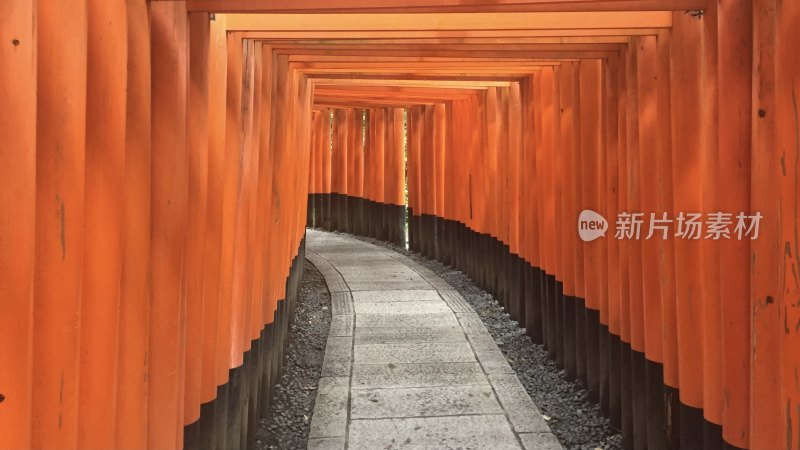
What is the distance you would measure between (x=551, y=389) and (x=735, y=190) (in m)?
3.65

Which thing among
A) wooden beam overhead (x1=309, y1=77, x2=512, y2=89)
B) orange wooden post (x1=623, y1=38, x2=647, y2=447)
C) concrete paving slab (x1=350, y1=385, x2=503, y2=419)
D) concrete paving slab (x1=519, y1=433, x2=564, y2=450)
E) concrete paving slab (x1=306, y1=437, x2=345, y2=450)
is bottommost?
concrete paving slab (x1=306, y1=437, x2=345, y2=450)

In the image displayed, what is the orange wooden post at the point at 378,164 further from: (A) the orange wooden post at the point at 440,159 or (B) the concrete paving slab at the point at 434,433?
(B) the concrete paving slab at the point at 434,433

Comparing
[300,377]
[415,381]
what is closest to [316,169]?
[300,377]

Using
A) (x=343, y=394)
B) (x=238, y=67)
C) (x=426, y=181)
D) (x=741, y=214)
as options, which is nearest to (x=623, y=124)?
(x=741, y=214)

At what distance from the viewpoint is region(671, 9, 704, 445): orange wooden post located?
3689mm

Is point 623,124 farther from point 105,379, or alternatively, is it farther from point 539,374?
point 105,379

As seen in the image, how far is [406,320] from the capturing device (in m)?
8.29

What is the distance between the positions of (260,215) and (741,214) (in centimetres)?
342

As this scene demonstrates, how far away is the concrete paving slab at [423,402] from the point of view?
18.5 ft

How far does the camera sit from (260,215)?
17.3 ft

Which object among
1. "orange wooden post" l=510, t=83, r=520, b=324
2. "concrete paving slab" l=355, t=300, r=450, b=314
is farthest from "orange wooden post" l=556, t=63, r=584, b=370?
"concrete paving slab" l=355, t=300, r=450, b=314

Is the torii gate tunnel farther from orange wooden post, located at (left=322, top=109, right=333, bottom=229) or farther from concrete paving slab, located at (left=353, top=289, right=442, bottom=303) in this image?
orange wooden post, located at (left=322, top=109, right=333, bottom=229)
